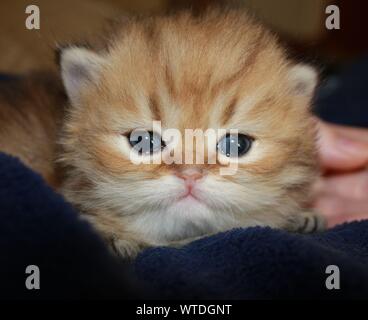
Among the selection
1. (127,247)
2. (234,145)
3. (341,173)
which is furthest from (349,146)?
(127,247)

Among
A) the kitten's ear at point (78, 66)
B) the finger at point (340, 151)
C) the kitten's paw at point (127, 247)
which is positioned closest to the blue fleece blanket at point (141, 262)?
the kitten's paw at point (127, 247)

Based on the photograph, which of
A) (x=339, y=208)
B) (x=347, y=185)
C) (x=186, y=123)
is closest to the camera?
(x=186, y=123)

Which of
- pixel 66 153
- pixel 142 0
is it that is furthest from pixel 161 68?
pixel 142 0

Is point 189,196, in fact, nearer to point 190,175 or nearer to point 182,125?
point 190,175

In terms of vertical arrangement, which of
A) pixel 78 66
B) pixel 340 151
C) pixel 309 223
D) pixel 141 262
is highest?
pixel 78 66

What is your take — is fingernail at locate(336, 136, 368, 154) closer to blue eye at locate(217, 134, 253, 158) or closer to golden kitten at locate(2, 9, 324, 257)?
golden kitten at locate(2, 9, 324, 257)

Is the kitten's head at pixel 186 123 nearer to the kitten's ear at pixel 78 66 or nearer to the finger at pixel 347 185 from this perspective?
the kitten's ear at pixel 78 66

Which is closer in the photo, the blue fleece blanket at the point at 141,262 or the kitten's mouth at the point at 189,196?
the blue fleece blanket at the point at 141,262

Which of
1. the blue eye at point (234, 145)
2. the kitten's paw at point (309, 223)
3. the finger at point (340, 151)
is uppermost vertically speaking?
the finger at point (340, 151)
